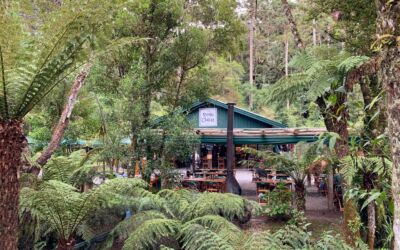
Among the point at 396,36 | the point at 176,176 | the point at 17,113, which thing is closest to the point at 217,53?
the point at 176,176

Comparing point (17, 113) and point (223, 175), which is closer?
point (17, 113)

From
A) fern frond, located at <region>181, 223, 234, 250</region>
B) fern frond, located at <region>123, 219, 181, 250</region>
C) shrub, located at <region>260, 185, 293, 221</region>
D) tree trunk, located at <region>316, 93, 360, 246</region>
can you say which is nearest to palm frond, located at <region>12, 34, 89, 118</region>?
fern frond, located at <region>123, 219, 181, 250</region>

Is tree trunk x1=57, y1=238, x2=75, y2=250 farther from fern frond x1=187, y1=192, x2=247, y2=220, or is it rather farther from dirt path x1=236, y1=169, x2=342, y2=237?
dirt path x1=236, y1=169, x2=342, y2=237

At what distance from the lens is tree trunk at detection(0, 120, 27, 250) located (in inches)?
92.7

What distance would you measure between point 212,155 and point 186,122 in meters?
8.64

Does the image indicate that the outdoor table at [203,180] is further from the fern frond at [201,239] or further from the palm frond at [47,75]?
the palm frond at [47,75]

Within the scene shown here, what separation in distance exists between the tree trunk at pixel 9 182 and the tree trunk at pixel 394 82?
227 cm

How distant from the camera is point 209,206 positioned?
481 centimetres

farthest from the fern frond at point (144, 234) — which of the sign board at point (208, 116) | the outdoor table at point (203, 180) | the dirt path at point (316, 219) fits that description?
the sign board at point (208, 116)

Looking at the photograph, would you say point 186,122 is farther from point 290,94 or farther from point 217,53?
point 290,94

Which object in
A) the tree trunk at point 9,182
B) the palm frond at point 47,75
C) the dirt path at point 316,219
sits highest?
the palm frond at point 47,75

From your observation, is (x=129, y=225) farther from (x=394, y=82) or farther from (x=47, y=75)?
(x=394, y=82)

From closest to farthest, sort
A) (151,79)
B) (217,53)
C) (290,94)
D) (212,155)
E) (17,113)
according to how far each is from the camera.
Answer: (17,113) < (290,94) < (151,79) < (217,53) < (212,155)

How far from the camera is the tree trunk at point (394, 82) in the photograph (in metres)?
1.34
